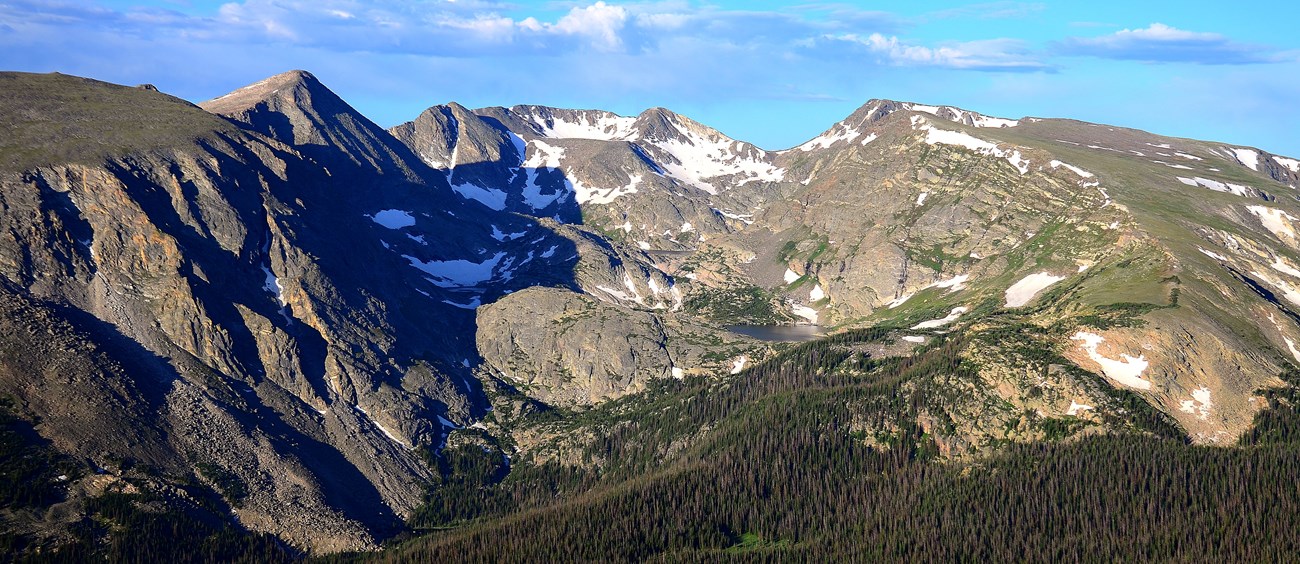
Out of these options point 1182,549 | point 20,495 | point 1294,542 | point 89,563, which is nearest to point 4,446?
point 20,495

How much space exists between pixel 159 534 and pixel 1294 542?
183131mm

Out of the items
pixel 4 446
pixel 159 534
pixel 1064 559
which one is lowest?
pixel 1064 559

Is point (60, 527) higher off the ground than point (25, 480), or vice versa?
point (25, 480)

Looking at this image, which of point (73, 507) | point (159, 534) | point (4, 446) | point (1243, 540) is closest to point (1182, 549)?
point (1243, 540)

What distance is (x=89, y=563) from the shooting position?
188875 millimetres

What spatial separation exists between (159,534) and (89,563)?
509 inches

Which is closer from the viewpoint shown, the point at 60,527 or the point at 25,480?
the point at 60,527

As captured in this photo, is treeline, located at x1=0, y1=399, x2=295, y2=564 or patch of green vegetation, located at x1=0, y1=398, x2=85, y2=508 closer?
treeline, located at x1=0, y1=399, x2=295, y2=564

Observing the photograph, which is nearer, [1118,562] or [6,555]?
[6,555]

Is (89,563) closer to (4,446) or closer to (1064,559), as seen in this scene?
(4,446)

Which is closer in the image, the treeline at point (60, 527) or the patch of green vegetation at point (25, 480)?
the treeline at point (60, 527)

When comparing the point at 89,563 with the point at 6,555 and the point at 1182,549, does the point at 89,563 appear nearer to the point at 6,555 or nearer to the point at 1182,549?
the point at 6,555

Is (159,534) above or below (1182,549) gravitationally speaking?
above

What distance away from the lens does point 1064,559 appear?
200 metres
